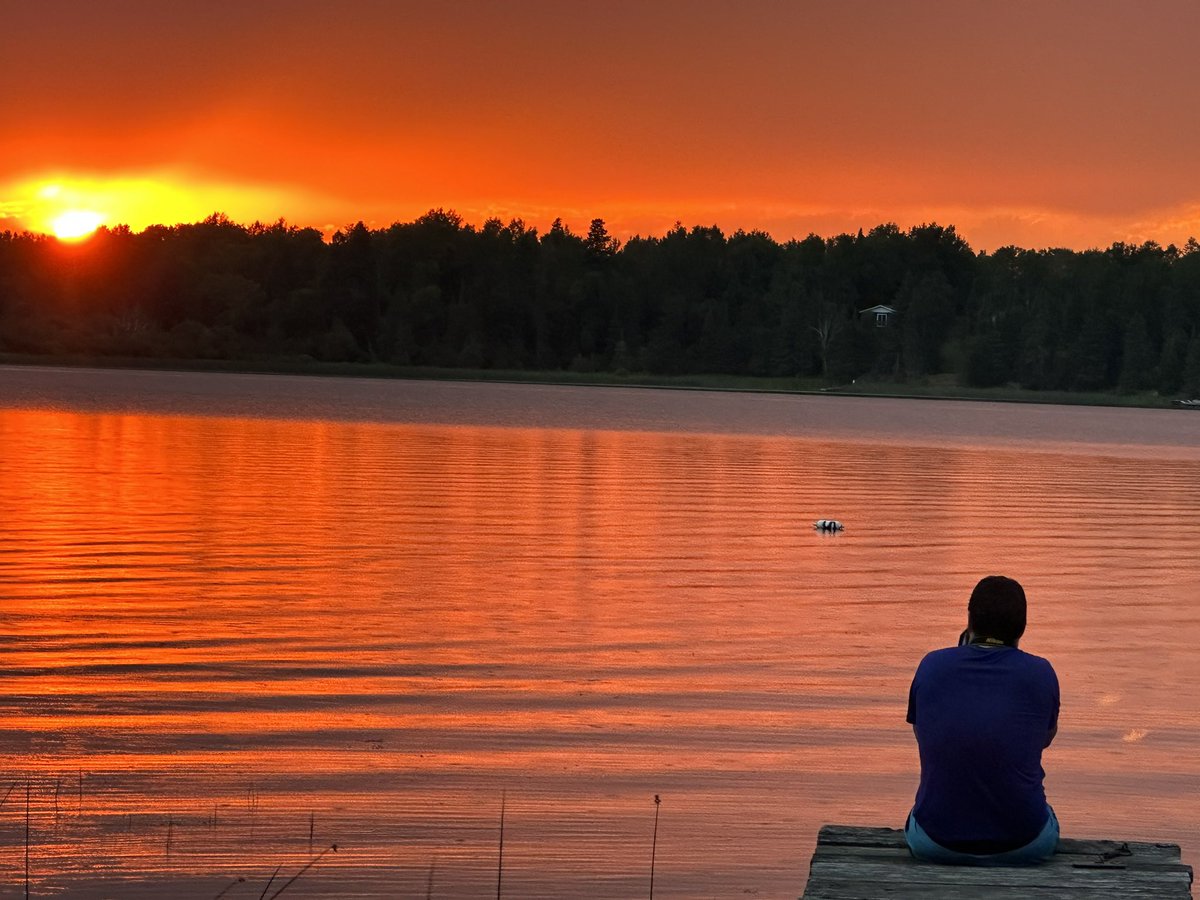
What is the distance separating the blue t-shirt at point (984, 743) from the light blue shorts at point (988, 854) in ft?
0.09

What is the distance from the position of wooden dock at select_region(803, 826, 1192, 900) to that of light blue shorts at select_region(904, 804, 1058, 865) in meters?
0.04

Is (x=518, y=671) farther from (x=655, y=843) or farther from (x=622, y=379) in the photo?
(x=622, y=379)

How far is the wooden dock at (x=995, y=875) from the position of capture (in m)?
5.26

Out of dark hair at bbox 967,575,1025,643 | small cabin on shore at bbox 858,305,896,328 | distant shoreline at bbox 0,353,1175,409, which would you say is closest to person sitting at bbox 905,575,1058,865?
dark hair at bbox 967,575,1025,643

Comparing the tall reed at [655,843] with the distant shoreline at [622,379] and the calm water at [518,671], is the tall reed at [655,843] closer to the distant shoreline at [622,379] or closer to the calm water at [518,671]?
the calm water at [518,671]

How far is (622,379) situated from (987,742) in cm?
15411

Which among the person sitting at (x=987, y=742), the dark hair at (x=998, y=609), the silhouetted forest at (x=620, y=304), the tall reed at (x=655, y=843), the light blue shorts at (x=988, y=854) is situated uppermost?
the silhouetted forest at (x=620, y=304)

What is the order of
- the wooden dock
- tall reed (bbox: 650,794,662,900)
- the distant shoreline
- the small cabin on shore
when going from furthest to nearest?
the small cabin on shore → the distant shoreline → tall reed (bbox: 650,794,662,900) → the wooden dock

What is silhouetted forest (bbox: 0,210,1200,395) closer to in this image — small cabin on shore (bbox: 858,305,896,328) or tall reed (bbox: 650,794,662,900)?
small cabin on shore (bbox: 858,305,896,328)

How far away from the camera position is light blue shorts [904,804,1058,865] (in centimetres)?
582

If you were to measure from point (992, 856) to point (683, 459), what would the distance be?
1459 inches

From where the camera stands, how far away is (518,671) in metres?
13.2

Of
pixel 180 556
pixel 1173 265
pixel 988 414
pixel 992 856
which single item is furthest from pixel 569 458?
pixel 1173 265

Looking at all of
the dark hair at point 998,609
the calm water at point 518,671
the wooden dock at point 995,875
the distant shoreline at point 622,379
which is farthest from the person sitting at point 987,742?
the distant shoreline at point 622,379
